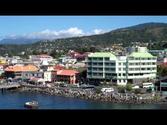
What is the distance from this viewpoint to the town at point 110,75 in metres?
2.34

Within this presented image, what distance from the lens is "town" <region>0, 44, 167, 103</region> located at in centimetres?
234

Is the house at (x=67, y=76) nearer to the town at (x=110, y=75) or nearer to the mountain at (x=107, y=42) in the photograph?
the town at (x=110, y=75)

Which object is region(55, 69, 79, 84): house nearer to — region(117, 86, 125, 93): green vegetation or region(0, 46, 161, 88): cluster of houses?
region(0, 46, 161, 88): cluster of houses

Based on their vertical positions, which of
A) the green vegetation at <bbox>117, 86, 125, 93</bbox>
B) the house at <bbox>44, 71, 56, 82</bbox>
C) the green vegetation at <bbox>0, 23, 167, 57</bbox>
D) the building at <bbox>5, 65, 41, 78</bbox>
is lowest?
the green vegetation at <bbox>117, 86, 125, 93</bbox>

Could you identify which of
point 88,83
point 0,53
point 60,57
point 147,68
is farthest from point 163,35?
point 0,53

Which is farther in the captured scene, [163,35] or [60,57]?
[60,57]

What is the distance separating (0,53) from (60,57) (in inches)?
26.7

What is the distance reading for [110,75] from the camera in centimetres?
235

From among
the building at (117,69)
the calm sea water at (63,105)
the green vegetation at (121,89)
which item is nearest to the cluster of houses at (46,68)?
the building at (117,69)

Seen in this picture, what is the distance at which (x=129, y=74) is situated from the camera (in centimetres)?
248

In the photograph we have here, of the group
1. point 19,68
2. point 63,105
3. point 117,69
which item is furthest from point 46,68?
point 63,105

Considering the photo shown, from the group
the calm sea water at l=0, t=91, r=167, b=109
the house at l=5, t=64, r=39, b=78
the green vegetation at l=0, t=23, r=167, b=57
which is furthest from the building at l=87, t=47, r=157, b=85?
the house at l=5, t=64, r=39, b=78
